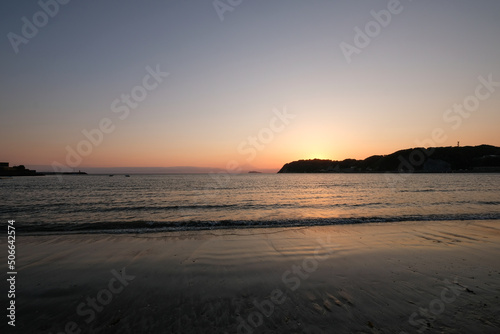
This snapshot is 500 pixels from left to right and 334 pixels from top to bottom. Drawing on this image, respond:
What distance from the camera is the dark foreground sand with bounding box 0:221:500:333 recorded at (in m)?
5.02

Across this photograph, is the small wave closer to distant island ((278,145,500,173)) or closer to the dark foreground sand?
the dark foreground sand

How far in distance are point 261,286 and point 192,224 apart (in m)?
11.9

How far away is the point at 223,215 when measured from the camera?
21.3 m

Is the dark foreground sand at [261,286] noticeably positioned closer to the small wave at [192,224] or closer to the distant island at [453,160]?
the small wave at [192,224]

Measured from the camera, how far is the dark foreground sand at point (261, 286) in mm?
5023

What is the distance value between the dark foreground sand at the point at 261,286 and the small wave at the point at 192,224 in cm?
349

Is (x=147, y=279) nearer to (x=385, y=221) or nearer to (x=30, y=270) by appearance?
(x=30, y=270)

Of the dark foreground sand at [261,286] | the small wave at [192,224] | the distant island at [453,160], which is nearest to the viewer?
the dark foreground sand at [261,286]

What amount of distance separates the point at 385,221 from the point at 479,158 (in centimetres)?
21421

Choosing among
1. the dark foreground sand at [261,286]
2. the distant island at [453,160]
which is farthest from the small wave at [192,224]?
the distant island at [453,160]

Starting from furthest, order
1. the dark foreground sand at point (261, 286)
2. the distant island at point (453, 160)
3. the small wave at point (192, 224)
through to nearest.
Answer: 1. the distant island at point (453, 160)
2. the small wave at point (192, 224)
3. the dark foreground sand at point (261, 286)

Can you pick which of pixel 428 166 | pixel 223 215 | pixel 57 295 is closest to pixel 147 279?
pixel 57 295

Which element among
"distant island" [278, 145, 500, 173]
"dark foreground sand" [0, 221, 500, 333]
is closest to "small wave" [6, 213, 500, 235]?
"dark foreground sand" [0, 221, 500, 333]

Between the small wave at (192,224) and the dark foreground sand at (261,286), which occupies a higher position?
the dark foreground sand at (261,286)
